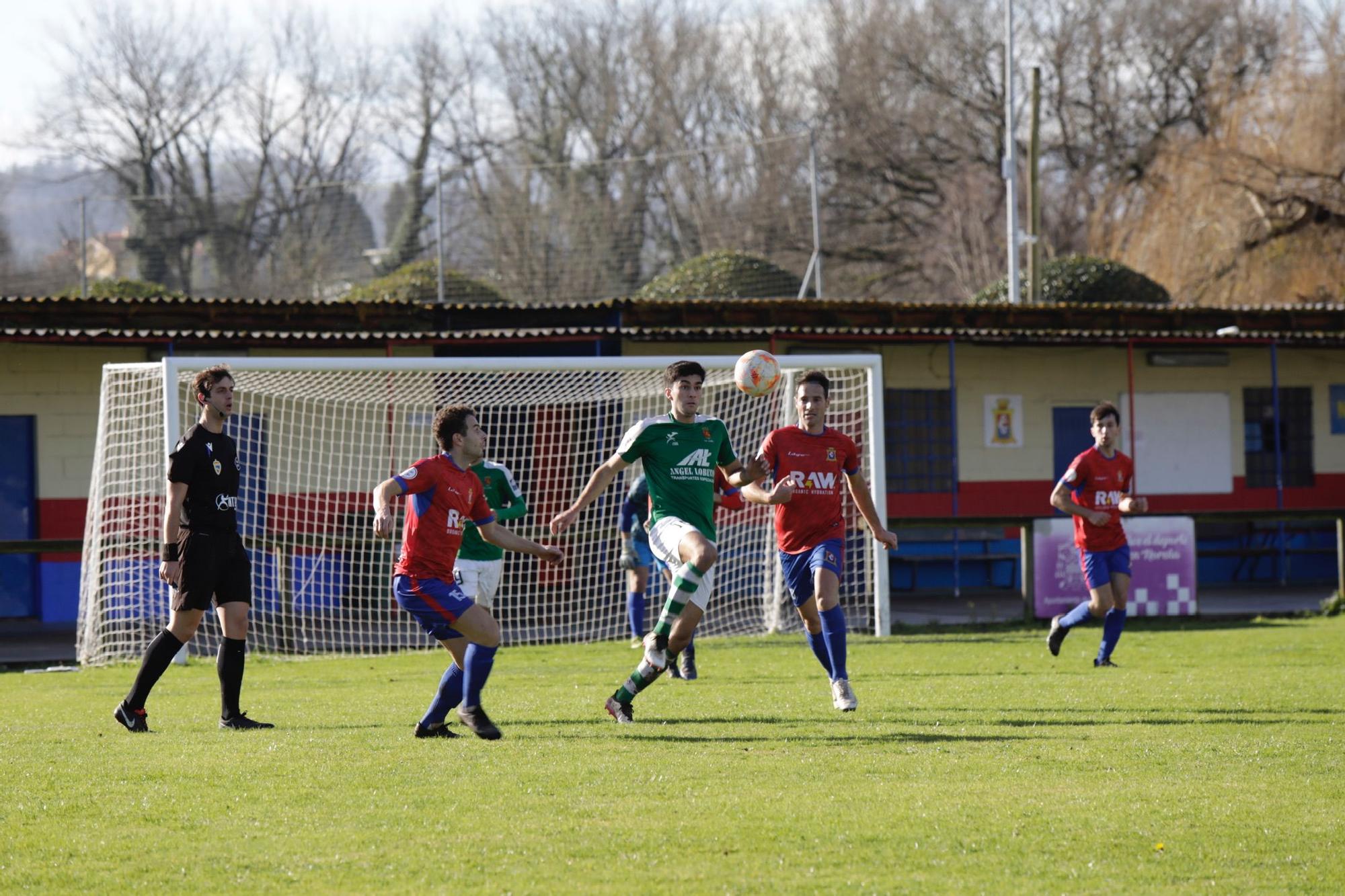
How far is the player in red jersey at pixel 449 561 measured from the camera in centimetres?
797

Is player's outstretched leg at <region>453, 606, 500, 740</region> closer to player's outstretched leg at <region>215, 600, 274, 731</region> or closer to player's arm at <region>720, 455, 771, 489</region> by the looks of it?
player's outstretched leg at <region>215, 600, 274, 731</region>

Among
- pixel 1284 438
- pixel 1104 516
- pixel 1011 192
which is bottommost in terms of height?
pixel 1104 516

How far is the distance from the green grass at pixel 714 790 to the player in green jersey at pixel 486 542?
0.83 meters

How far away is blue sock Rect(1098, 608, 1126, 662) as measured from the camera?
11711 millimetres

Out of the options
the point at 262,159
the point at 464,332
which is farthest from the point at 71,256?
the point at 464,332

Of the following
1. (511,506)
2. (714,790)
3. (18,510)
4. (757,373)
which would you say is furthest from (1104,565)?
(18,510)

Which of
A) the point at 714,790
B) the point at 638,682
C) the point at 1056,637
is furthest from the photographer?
the point at 1056,637

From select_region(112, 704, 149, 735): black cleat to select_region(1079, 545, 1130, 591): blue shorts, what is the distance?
7.02 meters

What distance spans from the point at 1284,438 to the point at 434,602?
1782 cm

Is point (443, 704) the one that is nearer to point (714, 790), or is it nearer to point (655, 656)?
point (655, 656)

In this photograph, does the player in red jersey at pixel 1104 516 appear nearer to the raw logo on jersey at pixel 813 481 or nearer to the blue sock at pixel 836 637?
Answer: the raw logo on jersey at pixel 813 481

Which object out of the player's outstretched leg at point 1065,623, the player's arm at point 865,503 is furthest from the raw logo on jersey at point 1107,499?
the player's arm at point 865,503

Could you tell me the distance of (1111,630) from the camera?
1175 centimetres

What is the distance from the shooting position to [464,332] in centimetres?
1756
